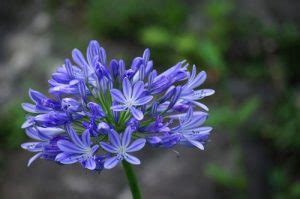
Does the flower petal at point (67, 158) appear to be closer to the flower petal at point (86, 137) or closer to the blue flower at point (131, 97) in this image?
the flower petal at point (86, 137)

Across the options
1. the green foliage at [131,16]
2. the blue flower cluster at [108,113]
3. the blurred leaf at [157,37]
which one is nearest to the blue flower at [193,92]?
the blue flower cluster at [108,113]

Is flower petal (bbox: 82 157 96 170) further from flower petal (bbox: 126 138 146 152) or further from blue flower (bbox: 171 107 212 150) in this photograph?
blue flower (bbox: 171 107 212 150)

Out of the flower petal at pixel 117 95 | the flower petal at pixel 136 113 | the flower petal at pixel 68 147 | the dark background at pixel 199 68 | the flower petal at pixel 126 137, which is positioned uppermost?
the dark background at pixel 199 68

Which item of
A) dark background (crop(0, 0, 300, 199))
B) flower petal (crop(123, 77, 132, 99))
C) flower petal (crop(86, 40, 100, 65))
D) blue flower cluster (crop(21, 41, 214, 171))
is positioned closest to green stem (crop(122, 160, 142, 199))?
blue flower cluster (crop(21, 41, 214, 171))

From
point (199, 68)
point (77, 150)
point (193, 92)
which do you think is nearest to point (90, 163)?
point (77, 150)

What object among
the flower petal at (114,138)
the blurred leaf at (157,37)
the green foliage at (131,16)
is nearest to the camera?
the flower petal at (114,138)

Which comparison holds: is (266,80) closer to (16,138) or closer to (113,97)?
(16,138)

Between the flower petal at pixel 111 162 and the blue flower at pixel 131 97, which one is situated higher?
the blue flower at pixel 131 97
